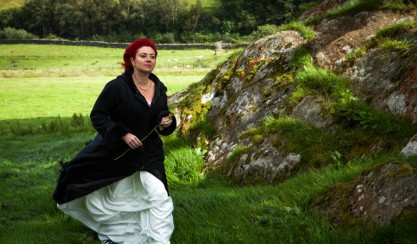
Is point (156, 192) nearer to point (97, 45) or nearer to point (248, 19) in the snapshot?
point (97, 45)

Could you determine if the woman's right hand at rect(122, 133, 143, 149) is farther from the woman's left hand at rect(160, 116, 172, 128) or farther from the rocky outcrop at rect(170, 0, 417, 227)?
the rocky outcrop at rect(170, 0, 417, 227)

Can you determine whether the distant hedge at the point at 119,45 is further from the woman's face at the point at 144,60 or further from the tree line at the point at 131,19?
the woman's face at the point at 144,60

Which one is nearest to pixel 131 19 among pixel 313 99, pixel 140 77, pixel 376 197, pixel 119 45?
pixel 119 45

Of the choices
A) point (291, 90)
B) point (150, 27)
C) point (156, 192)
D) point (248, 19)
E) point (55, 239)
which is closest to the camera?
point (156, 192)

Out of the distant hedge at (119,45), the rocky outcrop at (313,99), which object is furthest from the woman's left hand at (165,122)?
the distant hedge at (119,45)

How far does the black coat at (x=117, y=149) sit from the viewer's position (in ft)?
19.7

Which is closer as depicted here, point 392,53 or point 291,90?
point 392,53

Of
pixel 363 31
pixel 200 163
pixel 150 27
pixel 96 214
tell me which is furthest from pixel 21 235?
pixel 150 27

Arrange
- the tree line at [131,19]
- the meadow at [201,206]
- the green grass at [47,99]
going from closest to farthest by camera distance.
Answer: the meadow at [201,206] < the green grass at [47,99] < the tree line at [131,19]

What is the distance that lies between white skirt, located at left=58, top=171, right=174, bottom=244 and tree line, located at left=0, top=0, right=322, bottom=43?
14897 cm

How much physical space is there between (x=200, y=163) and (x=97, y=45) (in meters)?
130

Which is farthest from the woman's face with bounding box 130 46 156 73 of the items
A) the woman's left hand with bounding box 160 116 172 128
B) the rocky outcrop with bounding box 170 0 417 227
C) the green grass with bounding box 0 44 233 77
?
the green grass with bounding box 0 44 233 77

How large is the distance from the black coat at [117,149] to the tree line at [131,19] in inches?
5859

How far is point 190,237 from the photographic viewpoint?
5.33 metres
